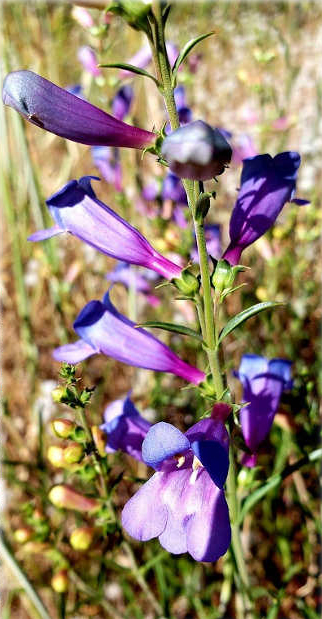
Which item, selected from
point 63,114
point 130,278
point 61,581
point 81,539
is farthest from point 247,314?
point 130,278

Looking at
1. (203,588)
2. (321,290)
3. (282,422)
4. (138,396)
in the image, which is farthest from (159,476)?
(321,290)

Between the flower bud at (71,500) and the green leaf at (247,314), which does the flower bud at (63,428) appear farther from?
the green leaf at (247,314)

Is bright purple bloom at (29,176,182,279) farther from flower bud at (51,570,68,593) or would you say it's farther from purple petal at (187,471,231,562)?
flower bud at (51,570,68,593)

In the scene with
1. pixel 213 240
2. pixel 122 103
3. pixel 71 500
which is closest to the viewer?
pixel 71 500

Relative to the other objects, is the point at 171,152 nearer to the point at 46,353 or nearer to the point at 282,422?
the point at 282,422

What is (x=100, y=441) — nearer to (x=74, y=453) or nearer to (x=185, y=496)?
(x=74, y=453)

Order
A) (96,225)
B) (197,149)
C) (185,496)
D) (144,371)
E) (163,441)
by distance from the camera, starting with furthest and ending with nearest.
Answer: (144,371) → (96,225) → (185,496) → (163,441) → (197,149)

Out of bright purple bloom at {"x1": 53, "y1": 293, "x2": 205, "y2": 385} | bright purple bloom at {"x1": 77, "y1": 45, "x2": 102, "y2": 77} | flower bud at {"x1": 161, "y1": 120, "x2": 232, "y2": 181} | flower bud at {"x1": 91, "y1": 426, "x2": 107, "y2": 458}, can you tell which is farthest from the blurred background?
flower bud at {"x1": 161, "y1": 120, "x2": 232, "y2": 181}
